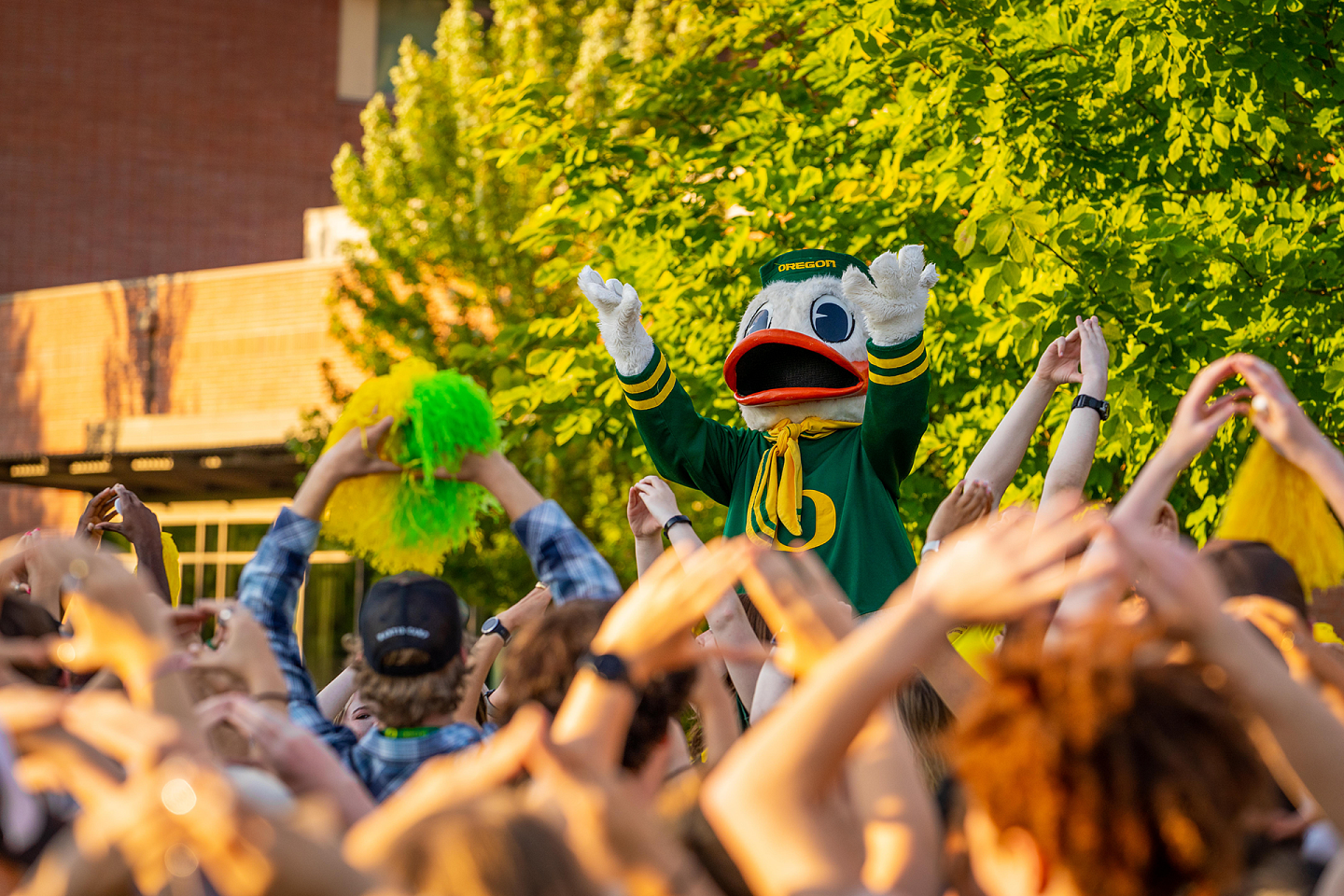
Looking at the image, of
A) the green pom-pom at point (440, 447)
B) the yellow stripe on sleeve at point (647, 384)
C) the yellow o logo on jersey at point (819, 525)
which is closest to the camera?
the green pom-pom at point (440, 447)

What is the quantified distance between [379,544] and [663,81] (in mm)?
4309

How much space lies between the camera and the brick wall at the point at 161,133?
19.0 metres

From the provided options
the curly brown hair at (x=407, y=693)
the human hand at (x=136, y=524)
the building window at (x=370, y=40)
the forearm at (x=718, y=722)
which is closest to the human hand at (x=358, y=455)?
the curly brown hair at (x=407, y=693)

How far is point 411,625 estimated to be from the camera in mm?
2234

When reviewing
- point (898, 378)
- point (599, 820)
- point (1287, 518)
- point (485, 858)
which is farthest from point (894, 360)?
point (485, 858)

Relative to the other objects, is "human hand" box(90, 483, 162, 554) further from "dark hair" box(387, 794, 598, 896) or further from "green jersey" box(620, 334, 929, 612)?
"dark hair" box(387, 794, 598, 896)

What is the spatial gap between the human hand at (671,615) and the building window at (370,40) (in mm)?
18253

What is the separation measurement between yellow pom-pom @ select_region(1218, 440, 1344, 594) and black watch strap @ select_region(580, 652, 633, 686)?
1252mm

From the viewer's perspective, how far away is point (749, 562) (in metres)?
1.73

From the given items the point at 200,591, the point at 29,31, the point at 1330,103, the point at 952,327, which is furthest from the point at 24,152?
the point at 1330,103

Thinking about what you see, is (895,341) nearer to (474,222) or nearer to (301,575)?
(301,575)

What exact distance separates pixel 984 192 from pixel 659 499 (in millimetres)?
1938

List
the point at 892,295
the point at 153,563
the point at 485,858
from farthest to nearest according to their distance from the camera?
the point at 892,295
the point at 153,563
the point at 485,858

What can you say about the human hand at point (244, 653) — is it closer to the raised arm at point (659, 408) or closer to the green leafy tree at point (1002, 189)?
the raised arm at point (659, 408)
